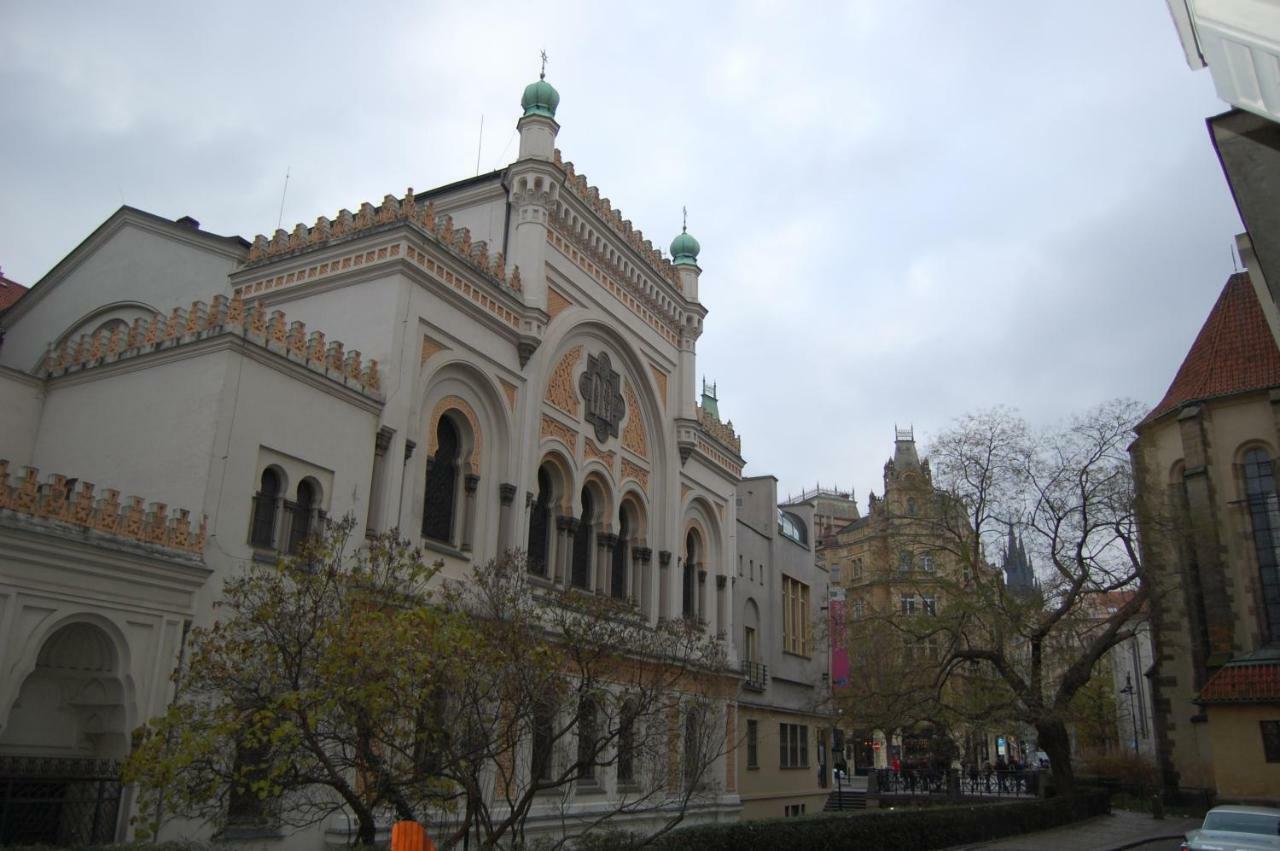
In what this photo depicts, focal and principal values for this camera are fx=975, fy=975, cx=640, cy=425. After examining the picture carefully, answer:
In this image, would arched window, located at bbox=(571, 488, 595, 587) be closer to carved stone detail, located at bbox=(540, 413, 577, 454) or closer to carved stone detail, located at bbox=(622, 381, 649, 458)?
carved stone detail, located at bbox=(540, 413, 577, 454)

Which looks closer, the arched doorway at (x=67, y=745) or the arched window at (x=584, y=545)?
the arched doorway at (x=67, y=745)

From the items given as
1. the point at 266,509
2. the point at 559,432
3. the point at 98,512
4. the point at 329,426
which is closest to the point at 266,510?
the point at 266,509

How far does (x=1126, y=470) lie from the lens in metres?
27.7

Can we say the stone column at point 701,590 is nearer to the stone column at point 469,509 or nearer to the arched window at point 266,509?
the stone column at point 469,509

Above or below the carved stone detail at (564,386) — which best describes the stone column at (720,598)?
below

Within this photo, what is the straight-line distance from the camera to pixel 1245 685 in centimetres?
3102

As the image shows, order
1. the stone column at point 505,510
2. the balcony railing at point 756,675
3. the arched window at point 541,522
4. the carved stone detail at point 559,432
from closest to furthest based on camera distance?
1. the stone column at point 505,510
2. the arched window at point 541,522
3. the carved stone detail at point 559,432
4. the balcony railing at point 756,675

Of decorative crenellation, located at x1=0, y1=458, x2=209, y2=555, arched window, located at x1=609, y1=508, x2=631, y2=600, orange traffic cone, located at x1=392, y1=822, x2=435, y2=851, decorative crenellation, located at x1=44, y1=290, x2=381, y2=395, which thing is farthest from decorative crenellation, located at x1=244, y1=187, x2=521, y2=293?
orange traffic cone, located at x1=392, y1=822, x2=435, y2=851

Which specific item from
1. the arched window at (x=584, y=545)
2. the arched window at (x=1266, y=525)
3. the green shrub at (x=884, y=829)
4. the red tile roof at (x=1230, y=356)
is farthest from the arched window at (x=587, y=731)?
the red tile roof at (x=1230, y=356)

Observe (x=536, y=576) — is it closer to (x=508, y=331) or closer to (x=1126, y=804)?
(x=508, y=331)

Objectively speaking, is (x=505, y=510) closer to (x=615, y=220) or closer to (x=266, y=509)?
(x=266, y=509)

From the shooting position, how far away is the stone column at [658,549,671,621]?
28359 mm

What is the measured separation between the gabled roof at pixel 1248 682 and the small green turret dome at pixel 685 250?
21797 millimetres

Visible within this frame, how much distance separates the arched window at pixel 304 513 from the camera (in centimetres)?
1711
